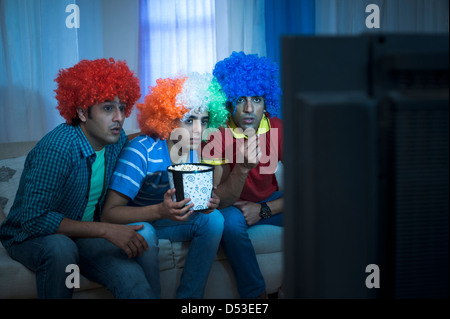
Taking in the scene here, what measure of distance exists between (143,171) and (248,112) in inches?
23.7

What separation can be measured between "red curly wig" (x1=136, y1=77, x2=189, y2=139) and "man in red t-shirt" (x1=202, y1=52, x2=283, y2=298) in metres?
0.23

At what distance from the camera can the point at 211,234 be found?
1698 millimetres

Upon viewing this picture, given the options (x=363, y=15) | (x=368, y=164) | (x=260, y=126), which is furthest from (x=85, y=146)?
(x=363, y=15)

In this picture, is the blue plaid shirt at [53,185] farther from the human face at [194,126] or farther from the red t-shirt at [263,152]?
the red t-shirt at [263,152]

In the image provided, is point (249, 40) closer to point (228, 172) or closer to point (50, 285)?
point (228, 172)

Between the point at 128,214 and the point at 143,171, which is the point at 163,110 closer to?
the point at 143,171

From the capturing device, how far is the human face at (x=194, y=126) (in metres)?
1.78

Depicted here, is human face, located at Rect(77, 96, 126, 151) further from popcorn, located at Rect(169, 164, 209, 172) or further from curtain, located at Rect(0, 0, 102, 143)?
curtain, located at Rect(0, 0, 102, 143)

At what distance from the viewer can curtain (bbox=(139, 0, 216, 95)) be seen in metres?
3.69

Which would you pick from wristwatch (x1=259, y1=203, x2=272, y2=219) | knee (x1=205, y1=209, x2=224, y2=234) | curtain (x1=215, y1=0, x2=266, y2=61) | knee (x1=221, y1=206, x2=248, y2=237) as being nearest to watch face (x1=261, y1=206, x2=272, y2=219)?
wristwatch (x1=259, y1=203, x2=272, y2=219)

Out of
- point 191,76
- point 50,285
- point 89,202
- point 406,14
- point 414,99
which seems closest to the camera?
A: point 414,99

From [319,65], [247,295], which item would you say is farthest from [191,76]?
[319,65]

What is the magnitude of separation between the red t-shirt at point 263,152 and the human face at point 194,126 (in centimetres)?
15
